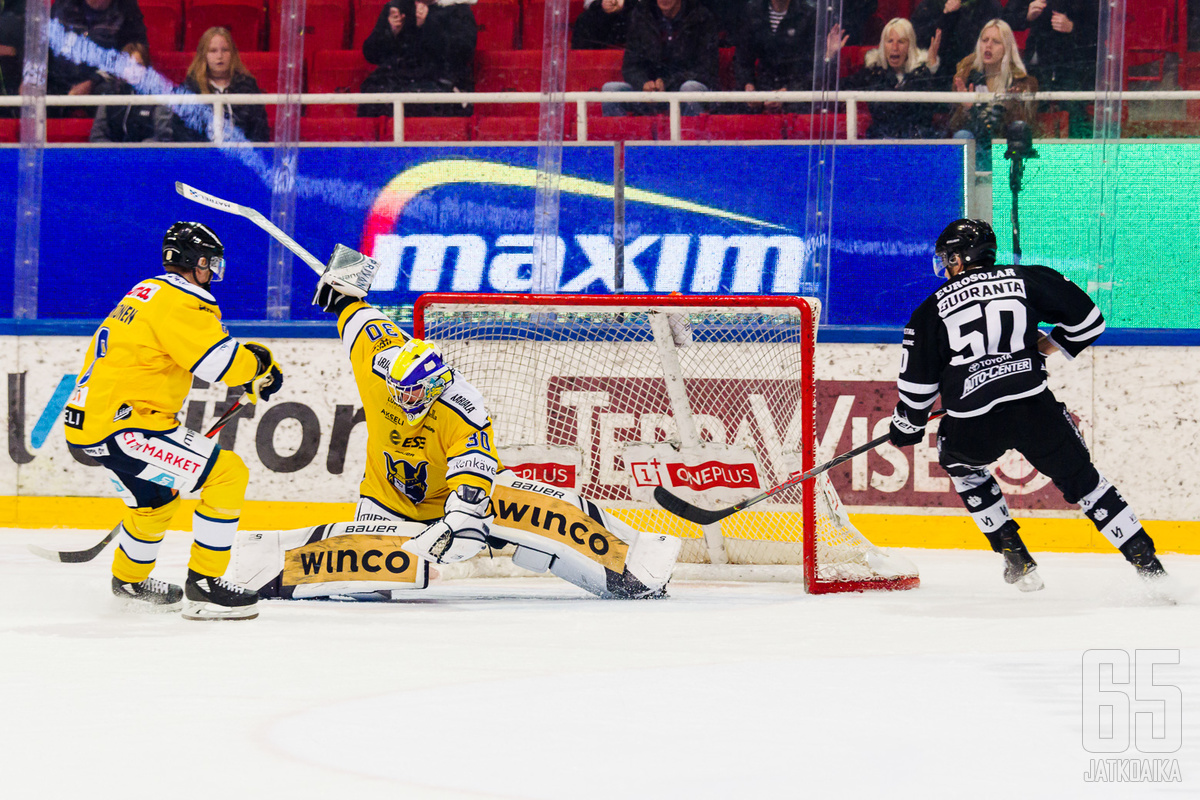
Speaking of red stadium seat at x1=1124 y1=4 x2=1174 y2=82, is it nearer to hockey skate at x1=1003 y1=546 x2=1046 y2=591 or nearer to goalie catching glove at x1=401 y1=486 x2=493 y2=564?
hockey skate at x1=1003 y1=546 x2=1046 y2=591

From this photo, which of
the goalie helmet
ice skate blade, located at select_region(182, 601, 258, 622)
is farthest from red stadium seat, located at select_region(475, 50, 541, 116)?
ice skate blade, located at select_region(182, 601, 258, 622)

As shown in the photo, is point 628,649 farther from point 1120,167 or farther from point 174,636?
point 1120,167

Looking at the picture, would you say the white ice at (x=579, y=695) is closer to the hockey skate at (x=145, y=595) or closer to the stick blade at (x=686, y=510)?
the hockey skate at (x=145, y=595)

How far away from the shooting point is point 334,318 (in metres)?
5.93

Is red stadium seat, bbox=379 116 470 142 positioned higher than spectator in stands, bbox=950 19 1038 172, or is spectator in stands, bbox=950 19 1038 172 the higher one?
spectator in stands, bbox=950 19 1038 172

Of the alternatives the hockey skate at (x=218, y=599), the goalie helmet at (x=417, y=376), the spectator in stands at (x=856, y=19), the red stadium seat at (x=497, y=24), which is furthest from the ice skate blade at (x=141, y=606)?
the spectator in stands at (x=856, y=19)

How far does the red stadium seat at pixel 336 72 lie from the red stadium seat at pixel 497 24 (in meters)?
0.57

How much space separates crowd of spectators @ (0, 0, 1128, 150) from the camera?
5723 mm

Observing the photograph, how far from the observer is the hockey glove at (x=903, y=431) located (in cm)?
421

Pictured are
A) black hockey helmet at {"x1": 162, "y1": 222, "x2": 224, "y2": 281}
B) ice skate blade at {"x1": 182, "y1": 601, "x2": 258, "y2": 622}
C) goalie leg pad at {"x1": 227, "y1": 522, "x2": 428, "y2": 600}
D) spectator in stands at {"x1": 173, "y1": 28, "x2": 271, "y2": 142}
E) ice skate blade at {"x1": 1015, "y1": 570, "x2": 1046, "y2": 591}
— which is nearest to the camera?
ice skate blade at {"x1": 182, "y1": 601, "x2": 258, "y2": 622}

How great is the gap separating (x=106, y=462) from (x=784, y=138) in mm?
3395

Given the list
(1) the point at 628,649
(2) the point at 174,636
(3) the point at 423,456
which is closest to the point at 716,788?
(1) the point at 628,649

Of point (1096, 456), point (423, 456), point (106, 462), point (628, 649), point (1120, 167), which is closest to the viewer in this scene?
point (628, 649)

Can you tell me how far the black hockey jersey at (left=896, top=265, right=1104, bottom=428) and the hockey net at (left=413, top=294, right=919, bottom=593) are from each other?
381 millimetres
